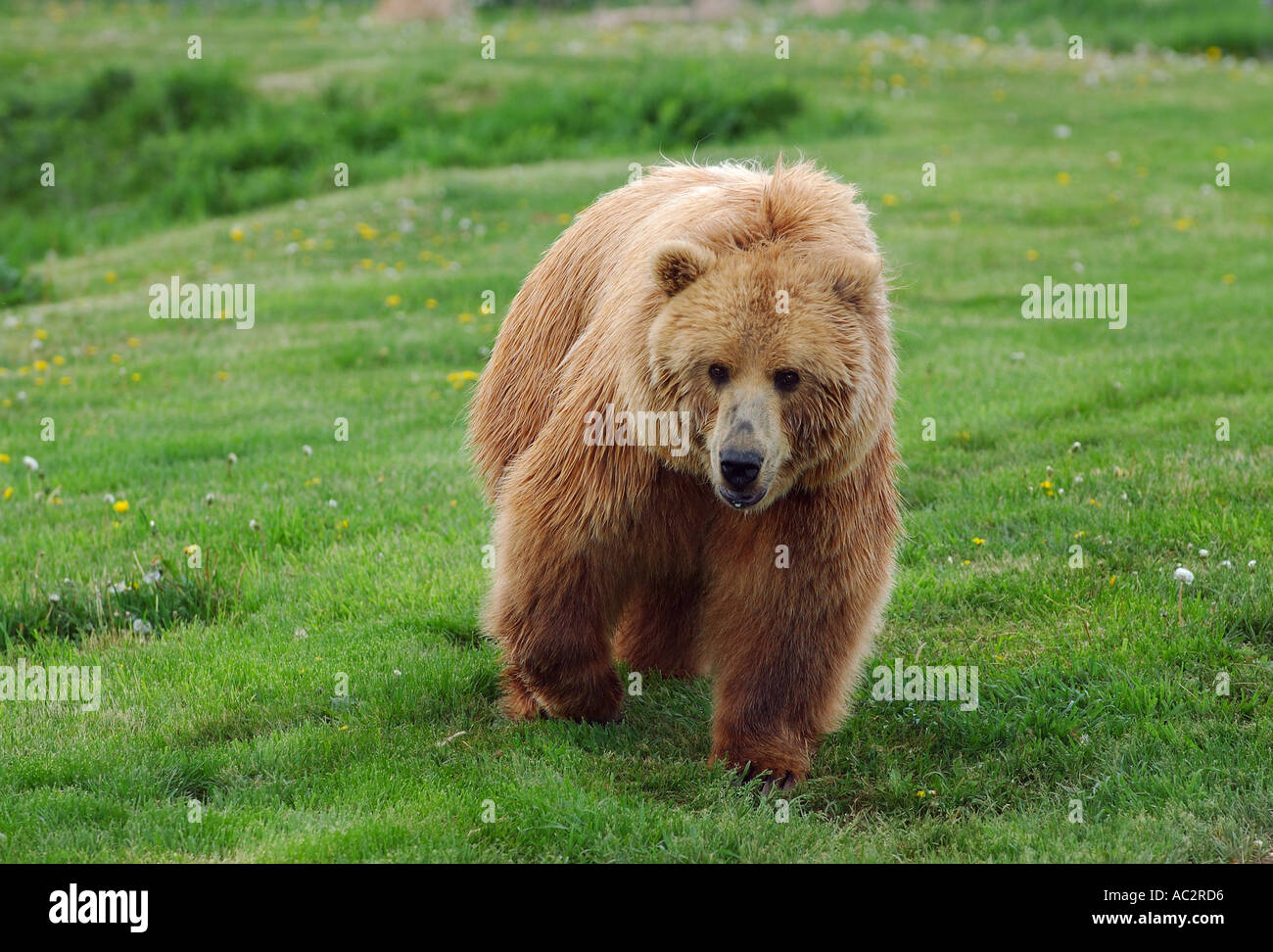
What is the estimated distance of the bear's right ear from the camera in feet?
16.7

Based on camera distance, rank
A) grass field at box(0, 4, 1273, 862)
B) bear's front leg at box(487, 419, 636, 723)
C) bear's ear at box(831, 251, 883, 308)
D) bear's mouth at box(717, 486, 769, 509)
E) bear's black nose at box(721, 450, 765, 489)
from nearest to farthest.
Result: bear's black nose at box(721, 450, 765, 489)
bear's mouth at box(717, 486, 769, 509)
bear's ear at box(831, 251, 883, 308)
grass field at box(0, 4, 1273, 862)
bear's front leg at box(487, 419, 636, 723)

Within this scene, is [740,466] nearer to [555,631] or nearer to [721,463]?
[721,463]

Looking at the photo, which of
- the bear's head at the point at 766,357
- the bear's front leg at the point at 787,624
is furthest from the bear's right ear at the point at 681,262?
the bear's front leg at the point at 787,624

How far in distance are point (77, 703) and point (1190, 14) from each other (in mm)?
28506

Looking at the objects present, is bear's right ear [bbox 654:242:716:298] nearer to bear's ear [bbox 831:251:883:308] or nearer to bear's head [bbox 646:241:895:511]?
bear's head [bbox 646:241:895:511]

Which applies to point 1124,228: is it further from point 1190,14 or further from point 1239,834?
point 1190,14

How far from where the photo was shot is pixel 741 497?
498 cm

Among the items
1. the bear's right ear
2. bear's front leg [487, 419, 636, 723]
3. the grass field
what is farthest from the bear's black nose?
the grass field

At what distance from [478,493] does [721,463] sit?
14.2ft

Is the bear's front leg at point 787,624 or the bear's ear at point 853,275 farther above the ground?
the bear's ear at point 853,275

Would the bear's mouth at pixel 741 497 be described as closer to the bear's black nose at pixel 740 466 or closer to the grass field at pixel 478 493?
the bear's black nose at pixel 740 466

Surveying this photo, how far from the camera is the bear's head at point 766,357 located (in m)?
4.96

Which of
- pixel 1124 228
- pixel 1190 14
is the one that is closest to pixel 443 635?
pixel 1124 228

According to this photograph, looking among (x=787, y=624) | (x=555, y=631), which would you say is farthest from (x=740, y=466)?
(x=555, y=631)
